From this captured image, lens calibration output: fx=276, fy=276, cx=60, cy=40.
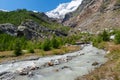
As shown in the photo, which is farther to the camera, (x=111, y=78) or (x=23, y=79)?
(x=23, y=79)

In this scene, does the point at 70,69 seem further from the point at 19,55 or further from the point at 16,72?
the point at 19,55

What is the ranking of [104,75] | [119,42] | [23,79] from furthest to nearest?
[119,42]
[23,79]
[104,75]

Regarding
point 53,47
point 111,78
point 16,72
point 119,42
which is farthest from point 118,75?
point 53,47

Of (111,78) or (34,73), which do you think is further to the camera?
(34,73)

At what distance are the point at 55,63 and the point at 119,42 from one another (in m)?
44.2

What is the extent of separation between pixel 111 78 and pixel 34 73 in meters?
19.8

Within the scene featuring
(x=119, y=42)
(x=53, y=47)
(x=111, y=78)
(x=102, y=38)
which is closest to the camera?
(x=111, y=78)

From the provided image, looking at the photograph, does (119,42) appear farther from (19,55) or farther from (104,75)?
(104,75)

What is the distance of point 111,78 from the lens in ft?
120

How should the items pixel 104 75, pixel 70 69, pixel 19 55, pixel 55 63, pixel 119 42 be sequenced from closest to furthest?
pixel 104 75, pixel 70 69, pixel 55 63, pixel 19 55, pixel 119 42

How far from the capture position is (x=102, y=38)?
12988cm

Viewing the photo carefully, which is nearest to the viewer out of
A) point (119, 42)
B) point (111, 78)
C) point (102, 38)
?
point (111, 78)

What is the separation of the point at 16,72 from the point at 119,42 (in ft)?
185

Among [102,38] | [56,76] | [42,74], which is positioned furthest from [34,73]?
[102,38]
